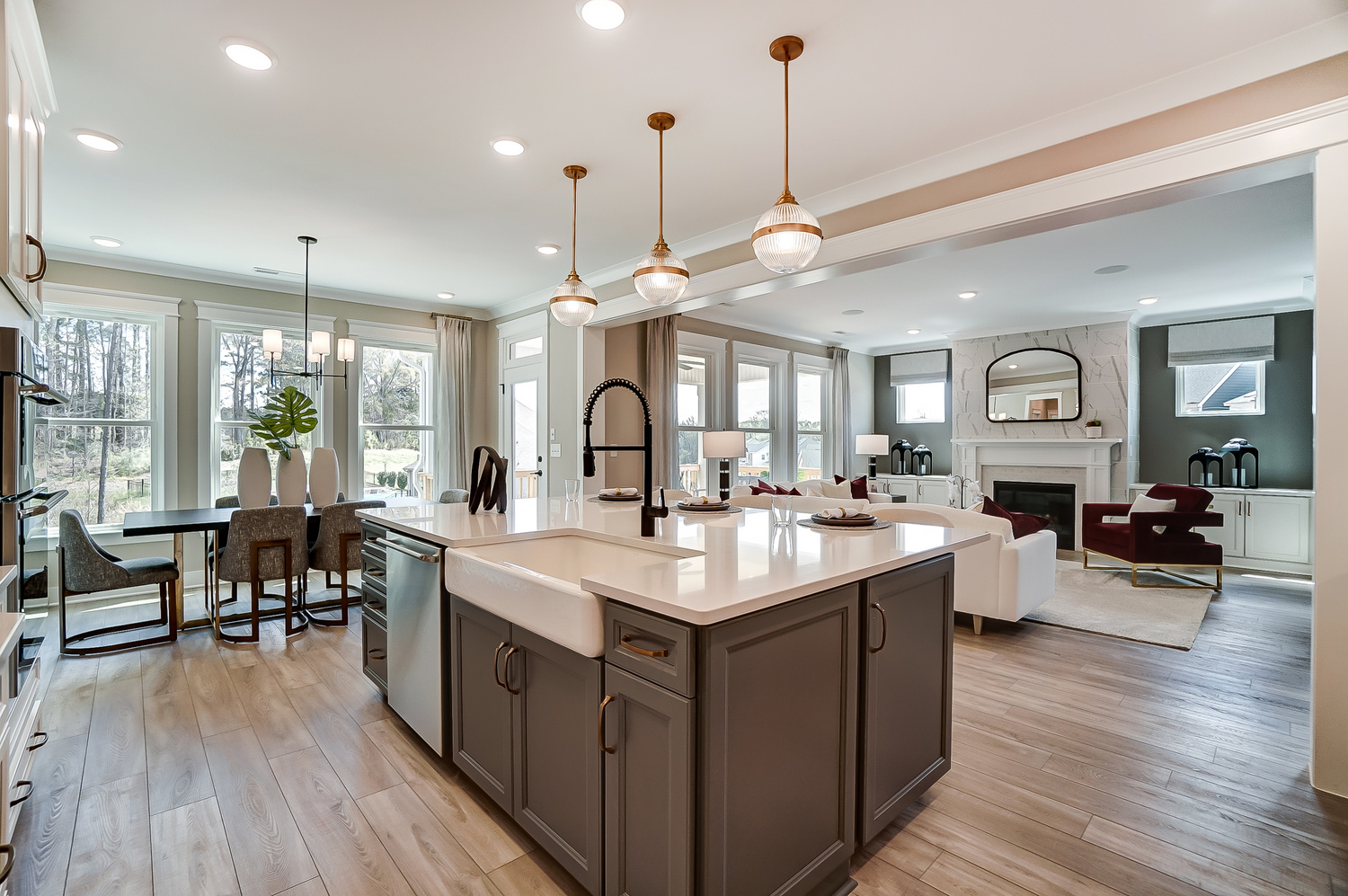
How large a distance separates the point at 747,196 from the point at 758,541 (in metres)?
2.42

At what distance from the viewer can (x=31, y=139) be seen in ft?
6.93

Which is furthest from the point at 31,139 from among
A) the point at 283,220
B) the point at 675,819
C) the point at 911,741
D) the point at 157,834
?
the point at 911,741

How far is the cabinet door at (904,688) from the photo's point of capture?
5.66 feet

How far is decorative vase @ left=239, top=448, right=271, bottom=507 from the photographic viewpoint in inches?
153

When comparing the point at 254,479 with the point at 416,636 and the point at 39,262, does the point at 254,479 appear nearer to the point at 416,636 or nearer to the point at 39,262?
the point at 39,262

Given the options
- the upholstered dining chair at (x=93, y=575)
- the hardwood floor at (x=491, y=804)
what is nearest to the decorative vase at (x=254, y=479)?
the upholstered dining chair at (x=93, y=575)

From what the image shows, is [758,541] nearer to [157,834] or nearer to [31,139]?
[157,834]

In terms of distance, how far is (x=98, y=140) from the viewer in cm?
296

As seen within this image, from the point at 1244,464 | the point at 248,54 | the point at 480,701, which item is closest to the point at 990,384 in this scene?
the point at 1244,464

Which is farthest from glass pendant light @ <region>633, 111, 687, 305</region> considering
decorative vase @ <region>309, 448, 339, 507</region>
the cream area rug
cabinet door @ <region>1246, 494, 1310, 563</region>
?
cabinet door @ <region>1246, 494, 1310, 563</region>

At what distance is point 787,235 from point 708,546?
1.17m

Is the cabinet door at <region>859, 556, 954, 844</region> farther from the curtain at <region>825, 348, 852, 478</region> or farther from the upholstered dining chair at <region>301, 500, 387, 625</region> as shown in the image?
the curtain at <region>825, 348, 852, 478</region>

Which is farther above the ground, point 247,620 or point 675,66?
point 675,66

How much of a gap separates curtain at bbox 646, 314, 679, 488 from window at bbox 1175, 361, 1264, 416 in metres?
5.51
